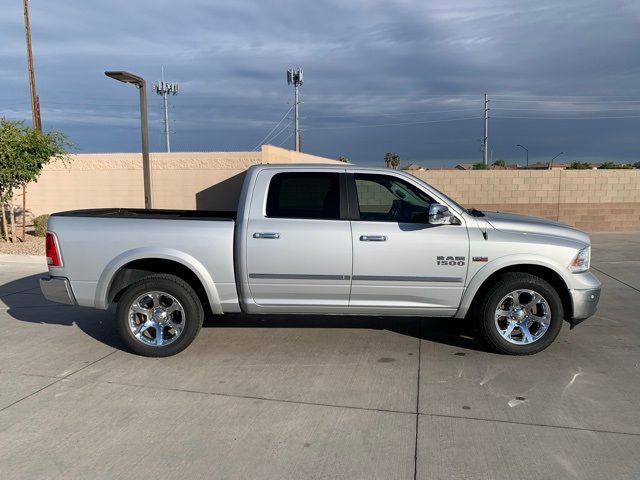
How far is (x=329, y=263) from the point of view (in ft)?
16.8

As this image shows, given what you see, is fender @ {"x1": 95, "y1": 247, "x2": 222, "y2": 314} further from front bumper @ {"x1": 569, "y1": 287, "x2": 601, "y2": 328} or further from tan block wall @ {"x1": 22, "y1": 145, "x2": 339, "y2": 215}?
tan block wall @ {"x1": 22, "y1": 145, "x2": 339, "y2": 215}

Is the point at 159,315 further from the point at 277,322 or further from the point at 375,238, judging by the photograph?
the point at 375,238

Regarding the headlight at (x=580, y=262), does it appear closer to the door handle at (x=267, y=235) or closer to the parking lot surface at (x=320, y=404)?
the parking lot surface at (x=320, y=404)

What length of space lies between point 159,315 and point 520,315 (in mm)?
3676

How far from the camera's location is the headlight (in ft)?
16.8

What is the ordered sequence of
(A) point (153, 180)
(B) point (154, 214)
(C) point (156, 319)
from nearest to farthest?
(C) point (156, 319), (B) point (154, 214), (A) point (153, 180)

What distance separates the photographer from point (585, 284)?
16.9 ft

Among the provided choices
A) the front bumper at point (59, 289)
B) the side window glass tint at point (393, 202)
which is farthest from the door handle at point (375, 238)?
the front bumper at point (59, 289)

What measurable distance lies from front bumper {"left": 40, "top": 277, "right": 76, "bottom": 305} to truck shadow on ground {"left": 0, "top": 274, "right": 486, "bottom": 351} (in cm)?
80

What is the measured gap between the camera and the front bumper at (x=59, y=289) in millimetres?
5250

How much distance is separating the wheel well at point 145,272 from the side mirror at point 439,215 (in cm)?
243

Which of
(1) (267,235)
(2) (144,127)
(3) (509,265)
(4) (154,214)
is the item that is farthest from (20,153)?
(3) (509,265)

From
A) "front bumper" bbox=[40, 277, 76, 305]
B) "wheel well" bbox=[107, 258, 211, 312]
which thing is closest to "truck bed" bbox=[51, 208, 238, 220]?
"wheel well" bbox=[107, 258, 211, 312]

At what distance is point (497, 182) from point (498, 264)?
40.3 feet
